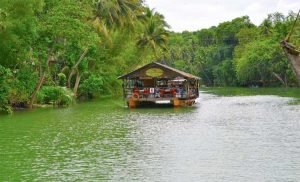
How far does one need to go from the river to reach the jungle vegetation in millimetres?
6313

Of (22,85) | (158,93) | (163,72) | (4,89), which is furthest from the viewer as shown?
(163,72)

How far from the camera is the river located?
12969 mm

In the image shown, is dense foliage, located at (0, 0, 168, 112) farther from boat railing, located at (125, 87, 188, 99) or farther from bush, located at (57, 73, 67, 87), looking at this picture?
boat railing, located at (125, 87, 188, 99)

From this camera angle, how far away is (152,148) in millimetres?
16875

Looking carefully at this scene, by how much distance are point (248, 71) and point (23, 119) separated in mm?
59175

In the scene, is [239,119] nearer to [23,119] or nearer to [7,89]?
[23,119]

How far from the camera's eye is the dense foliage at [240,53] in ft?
251

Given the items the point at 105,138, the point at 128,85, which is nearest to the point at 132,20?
the point at 128,85

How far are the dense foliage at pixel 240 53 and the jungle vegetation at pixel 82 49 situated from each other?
0.20 metres

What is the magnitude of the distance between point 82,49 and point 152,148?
23956 millimetres

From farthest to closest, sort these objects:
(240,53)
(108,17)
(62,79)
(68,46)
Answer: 1. (240,53)
2. (108,17)
3. (62,79)
4. (68,46)

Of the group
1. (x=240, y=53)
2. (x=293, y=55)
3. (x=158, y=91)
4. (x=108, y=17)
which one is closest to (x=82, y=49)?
(x=108, y=17)

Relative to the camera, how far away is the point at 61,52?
37938 mm

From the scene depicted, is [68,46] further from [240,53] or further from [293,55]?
[240,53]
